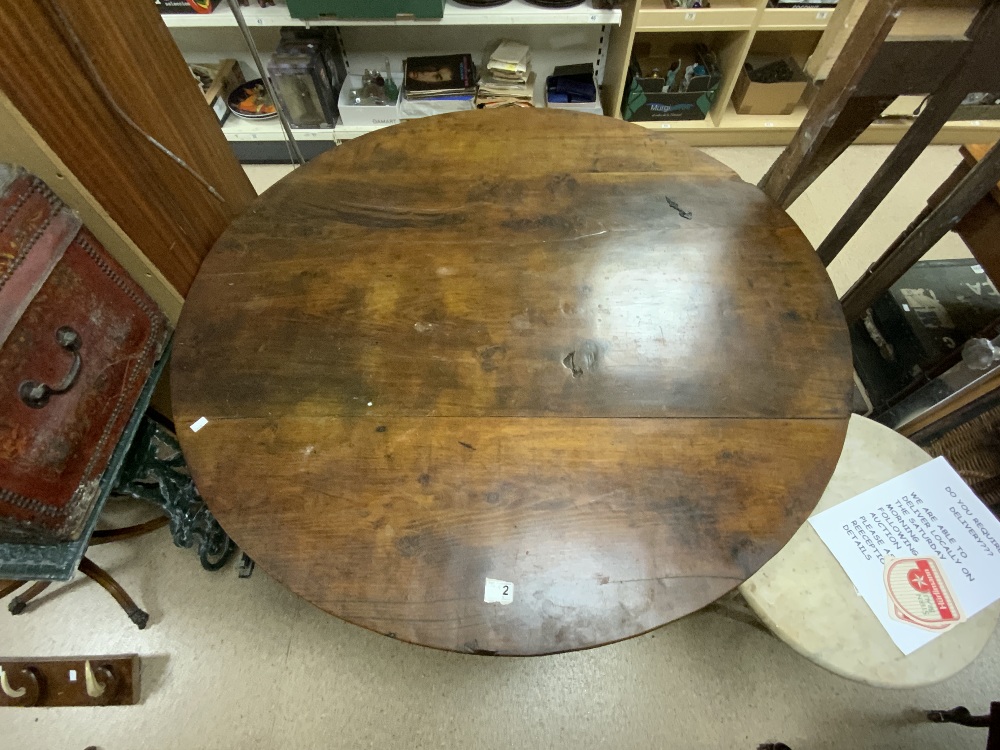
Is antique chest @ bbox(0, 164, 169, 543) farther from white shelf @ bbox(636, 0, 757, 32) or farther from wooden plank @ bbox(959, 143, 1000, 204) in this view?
white shelf @ bbox(636, 0, 757, 32)

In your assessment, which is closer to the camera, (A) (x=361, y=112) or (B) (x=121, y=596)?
(B) (x=121, y=596)

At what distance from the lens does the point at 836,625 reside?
884 millimetres

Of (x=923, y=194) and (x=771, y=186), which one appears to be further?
(x=923, y=194)

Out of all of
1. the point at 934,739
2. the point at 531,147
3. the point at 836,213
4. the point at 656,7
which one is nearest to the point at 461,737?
the point at 934,739

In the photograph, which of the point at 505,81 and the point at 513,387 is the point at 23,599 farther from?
the point at 505,81

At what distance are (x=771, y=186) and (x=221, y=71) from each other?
7.10 feet

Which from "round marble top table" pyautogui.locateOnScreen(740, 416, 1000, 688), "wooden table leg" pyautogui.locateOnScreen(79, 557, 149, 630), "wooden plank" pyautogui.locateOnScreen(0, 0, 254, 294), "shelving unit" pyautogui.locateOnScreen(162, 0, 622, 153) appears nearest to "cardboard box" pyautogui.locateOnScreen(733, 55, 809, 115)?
"shelving unit" pyautogui.locateOnScreen(162, 0, 622, 153)

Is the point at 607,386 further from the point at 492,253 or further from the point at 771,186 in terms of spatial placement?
the point at 771,186

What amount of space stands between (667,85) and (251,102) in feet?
5.61

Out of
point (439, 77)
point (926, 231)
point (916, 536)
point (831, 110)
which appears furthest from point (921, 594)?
point (439, 77)

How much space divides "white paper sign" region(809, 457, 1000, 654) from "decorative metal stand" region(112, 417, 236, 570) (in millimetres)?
1206

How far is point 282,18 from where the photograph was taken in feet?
5.87

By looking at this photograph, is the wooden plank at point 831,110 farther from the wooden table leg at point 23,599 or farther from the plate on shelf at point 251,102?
the wooden table leg at point 23,599

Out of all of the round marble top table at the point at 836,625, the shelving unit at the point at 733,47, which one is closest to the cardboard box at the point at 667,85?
the shelving unit at the point at 733,47
